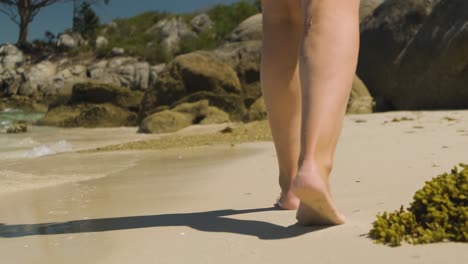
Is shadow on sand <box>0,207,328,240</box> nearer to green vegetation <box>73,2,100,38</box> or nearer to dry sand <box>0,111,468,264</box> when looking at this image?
dry sand <box>0,111,468,264</box>

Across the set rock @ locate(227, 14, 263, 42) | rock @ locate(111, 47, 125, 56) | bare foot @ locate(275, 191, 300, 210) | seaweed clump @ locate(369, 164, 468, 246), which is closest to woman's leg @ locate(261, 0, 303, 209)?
bare foot @ locate(275, 191, 300, 210)

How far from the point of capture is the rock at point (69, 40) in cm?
3856

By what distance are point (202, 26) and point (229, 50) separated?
87.8 feet

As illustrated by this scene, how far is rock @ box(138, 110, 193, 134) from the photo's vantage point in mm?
10258

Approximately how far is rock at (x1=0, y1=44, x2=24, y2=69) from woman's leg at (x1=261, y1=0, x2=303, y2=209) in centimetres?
3507

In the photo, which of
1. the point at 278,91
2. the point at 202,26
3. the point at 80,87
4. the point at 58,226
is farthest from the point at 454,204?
the point at 202,26

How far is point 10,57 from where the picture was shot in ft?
118

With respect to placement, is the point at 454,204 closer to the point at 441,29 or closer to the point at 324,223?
the point at 324,223

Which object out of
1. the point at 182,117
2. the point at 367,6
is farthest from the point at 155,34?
the point at 182,117

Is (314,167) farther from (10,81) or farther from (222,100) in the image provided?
(10,81)

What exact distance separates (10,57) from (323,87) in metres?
36.8

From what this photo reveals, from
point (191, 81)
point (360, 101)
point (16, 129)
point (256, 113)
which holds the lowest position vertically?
point (16, 129)

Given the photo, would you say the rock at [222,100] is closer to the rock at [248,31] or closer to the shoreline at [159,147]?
the shoreline at [159,147]

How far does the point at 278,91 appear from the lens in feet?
7.65
